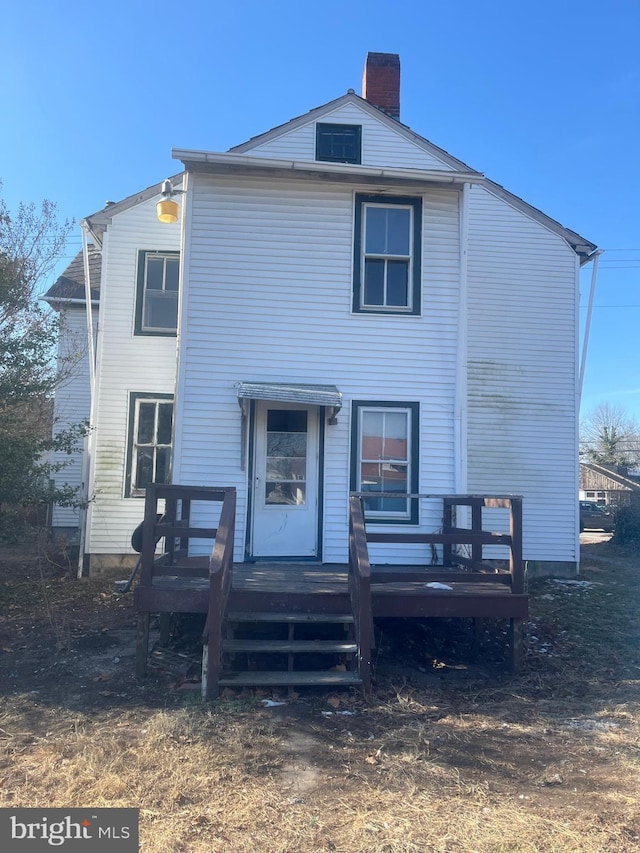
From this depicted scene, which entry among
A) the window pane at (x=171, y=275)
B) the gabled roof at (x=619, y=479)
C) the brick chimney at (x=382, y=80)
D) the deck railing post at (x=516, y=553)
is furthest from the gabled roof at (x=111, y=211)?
the gabled roof at (x=619, y=479)

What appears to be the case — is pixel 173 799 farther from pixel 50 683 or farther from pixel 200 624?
pixel 200 624

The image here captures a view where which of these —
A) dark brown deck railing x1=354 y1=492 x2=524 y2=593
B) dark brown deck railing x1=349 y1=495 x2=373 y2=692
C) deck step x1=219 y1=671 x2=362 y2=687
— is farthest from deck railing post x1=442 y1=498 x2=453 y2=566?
deck step x1=219 y1=671 x2=362 y2=687

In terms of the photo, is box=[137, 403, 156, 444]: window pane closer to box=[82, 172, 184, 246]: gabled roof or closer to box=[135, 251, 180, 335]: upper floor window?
box=[135, 251, 180, 335]: upper floor window

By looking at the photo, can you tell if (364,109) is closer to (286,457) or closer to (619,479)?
(286,457)

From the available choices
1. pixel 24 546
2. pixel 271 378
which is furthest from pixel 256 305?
pixel 24 546

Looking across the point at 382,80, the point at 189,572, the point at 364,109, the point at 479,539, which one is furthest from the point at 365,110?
the point at 189,572

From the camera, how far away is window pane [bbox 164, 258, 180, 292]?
1124cm

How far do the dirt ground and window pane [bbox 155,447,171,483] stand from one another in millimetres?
3837

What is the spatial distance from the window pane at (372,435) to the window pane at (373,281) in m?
1.54

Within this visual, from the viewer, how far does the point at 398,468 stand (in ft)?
28.3

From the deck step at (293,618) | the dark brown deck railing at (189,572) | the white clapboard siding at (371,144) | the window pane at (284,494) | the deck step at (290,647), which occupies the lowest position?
the deck step at (290,647)

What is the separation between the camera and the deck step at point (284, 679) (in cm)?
536

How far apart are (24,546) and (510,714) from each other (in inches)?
472

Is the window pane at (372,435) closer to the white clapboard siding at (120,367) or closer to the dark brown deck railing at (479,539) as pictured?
the dark brown deck railing at (479,539)
